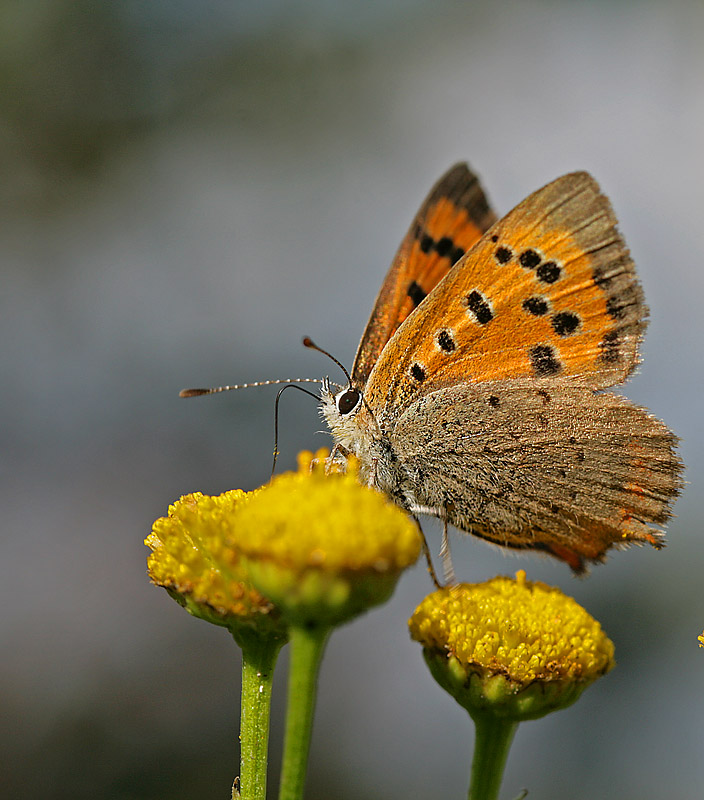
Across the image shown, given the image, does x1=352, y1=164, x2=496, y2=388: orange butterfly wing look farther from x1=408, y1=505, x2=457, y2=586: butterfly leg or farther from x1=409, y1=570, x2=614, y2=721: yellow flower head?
x1=409, y1=570, x2=614, y2=721: yellow flower head

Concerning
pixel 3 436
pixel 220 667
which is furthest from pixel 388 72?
pixel 220 667

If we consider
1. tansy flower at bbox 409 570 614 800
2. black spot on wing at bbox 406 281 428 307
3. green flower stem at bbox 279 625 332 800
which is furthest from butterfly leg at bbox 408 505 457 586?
black spot on wing at bbox 406 281 428 307

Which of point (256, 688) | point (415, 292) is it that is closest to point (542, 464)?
point (415, 292)

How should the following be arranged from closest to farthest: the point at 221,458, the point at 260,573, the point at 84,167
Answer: the point at 260,573 → the point at 221,458 → the point at 84,167

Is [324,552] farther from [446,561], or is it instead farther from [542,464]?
[542,464]

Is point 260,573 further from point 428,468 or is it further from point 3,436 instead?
point 3,436

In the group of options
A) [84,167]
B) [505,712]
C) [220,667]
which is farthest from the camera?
[84,167]
